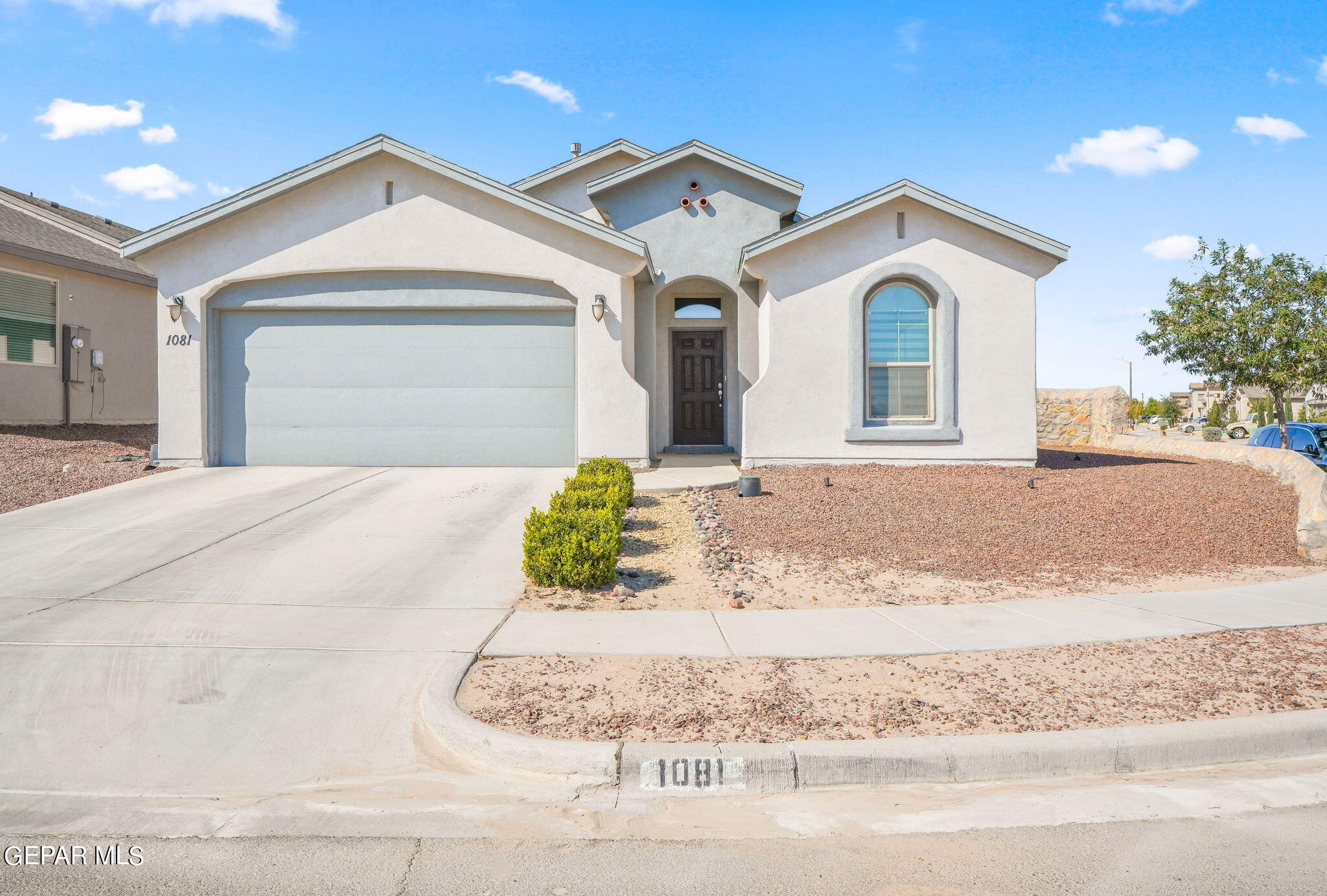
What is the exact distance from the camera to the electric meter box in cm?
1680

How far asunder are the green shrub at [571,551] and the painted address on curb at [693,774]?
10.2 ft

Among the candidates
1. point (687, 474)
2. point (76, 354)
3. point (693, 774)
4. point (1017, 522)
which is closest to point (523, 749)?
point (693, 774)

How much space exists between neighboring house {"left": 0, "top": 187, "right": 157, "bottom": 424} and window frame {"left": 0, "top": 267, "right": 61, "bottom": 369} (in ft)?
0.05

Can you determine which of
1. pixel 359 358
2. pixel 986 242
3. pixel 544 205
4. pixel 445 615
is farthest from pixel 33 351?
pixel 986 242

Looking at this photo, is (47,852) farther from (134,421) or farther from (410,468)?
(134,421)

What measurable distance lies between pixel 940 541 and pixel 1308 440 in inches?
561

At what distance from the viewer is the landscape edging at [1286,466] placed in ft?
28.8

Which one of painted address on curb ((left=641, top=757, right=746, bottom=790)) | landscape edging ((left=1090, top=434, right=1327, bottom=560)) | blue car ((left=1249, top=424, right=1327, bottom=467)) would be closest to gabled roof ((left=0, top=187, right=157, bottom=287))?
painted address on curb ((left=641, top=757, right=746, bottom=790))

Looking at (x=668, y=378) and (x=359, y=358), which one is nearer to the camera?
(x=359, y=358)

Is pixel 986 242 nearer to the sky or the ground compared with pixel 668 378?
nearer to the sky

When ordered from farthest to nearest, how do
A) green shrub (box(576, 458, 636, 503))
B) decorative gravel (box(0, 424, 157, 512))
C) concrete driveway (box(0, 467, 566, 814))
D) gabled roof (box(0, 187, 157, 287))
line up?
gabled roof (box(0, 187, 157, 287)) → decorative gravel (box(0, 424, 157, 512)) → green shrub (box(576, 458, 636, 503)) → concrete driveway (box(0, 467, 566, 814))

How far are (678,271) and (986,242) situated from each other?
17.7 ft

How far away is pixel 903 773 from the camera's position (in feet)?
12.8

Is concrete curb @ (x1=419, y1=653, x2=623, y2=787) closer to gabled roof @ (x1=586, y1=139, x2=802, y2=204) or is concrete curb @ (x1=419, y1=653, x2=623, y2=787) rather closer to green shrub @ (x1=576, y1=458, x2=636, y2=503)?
green shrub @ (x1=576, y1=458, x2=636, y2=503)
